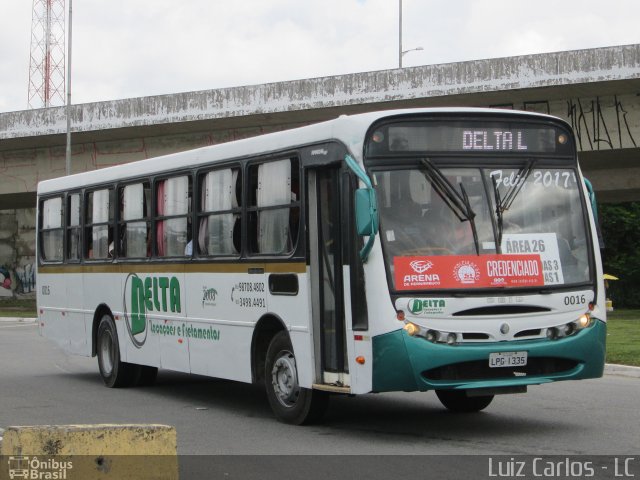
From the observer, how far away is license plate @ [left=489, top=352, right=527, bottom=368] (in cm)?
1016

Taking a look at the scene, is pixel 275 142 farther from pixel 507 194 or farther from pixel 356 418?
pixel 356 418

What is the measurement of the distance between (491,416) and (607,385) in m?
3.49

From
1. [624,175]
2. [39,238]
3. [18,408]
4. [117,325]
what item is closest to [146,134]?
[624,175]

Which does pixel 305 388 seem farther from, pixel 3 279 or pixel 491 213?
pixel 3 279

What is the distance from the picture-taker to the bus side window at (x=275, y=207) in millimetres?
11461

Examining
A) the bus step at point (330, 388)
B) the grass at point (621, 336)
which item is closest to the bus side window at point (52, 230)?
the bus step at point (330, 388)

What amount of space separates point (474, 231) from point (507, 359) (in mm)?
1130

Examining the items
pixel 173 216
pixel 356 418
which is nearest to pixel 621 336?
pixel 173 216

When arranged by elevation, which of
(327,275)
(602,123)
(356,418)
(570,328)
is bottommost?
(356,418)

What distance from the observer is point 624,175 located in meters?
32.6

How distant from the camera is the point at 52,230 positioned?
59.6 ft

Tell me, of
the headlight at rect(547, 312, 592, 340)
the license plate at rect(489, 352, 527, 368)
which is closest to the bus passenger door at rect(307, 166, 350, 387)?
the license plate at rect(489, 352, 527, 368)

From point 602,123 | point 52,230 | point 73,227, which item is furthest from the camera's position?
point 602,123

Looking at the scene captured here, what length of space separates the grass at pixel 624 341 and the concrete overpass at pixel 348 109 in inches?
160
